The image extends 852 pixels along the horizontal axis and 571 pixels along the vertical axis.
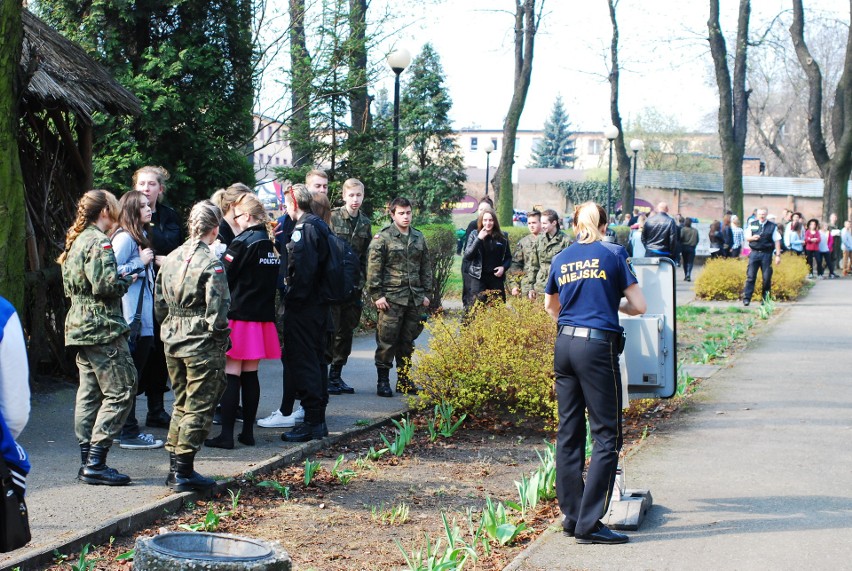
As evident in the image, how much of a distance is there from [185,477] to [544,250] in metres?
6.09

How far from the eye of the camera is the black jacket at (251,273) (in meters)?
7.39

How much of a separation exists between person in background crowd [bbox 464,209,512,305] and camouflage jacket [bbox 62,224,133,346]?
522 centimetres

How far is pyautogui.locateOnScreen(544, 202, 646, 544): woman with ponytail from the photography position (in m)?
5.52

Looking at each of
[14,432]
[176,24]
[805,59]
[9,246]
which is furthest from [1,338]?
[805,59]

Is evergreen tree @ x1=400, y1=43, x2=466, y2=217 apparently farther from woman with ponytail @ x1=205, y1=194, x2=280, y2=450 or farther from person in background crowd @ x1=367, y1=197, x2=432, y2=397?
woman with ponytail @ x1=205, y1=194, x2=280, y2=450

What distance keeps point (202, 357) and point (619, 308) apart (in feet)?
8.42

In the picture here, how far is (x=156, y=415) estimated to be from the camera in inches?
317

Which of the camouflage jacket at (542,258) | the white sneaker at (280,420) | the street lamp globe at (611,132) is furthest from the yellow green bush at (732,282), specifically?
the white sneaker at (280,420)

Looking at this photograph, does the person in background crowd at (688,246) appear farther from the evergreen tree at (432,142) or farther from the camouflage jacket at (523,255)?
the evergreen tree at (432,142)

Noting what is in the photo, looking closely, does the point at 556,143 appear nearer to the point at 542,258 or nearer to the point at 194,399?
the point at 542,258

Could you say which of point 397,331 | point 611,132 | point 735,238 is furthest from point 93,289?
point 611,132

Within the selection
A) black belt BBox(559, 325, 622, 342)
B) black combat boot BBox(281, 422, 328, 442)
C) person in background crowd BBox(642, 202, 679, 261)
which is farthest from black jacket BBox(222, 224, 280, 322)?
person in background crowd BBox(642, 202, 679, 261)

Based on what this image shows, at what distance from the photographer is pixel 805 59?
108ft

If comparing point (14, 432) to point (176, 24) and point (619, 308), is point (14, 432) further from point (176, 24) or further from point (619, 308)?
point (176, 24)
